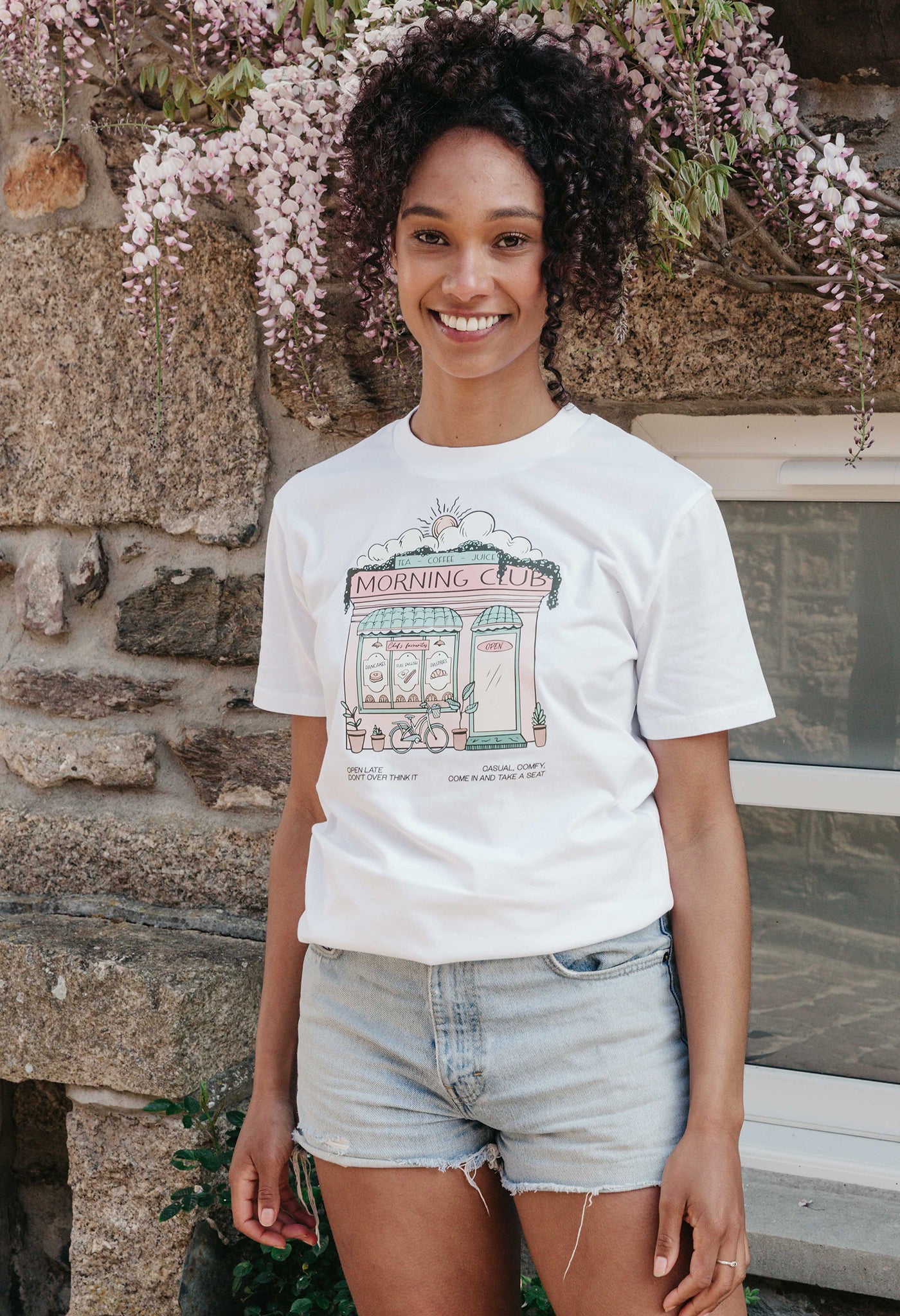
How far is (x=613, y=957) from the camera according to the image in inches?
43.3

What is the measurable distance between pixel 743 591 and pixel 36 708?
110 cm

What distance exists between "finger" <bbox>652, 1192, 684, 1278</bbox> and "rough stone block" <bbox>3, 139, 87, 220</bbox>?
1567 mm

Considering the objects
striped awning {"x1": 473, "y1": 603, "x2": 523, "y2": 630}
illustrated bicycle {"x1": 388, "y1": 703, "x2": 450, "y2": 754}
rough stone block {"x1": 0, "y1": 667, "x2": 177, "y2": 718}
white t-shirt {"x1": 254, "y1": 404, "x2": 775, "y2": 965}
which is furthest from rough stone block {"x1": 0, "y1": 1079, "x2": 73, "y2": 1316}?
striped awning {"x1": 473, "y1": 603, "x2": 523, "y2": 630}

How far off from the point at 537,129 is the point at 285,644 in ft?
1.97

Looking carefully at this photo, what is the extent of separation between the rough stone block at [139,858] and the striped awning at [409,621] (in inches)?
26.8

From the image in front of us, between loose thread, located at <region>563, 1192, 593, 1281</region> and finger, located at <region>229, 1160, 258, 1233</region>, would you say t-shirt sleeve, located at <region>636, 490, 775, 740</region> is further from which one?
finger, located at <region>229, 1160, 258, 1233</region>

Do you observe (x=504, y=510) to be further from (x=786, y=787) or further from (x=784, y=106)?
(x=786, y=787)

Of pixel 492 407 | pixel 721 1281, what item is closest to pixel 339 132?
pixel 492 407

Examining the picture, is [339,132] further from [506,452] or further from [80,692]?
[80,692]

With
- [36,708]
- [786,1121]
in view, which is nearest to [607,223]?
[36,708]

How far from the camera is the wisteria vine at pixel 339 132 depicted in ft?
4.51

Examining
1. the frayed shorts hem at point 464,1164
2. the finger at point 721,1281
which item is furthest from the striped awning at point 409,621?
the finger at point 721,1281

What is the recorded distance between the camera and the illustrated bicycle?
1.12 metres

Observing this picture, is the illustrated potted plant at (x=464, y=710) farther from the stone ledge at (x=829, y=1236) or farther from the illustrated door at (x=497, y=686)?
the stone ledge at (x=829, y=1236)
